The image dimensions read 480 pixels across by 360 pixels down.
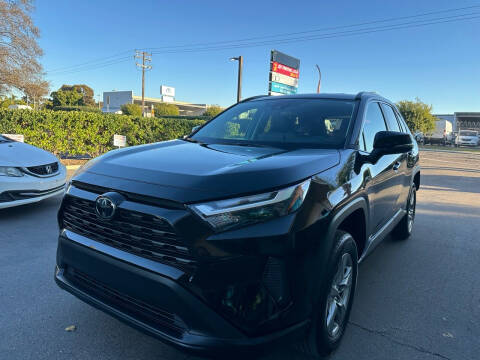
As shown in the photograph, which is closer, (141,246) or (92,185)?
(141,246)

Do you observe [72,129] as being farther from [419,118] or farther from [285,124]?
[419,118]

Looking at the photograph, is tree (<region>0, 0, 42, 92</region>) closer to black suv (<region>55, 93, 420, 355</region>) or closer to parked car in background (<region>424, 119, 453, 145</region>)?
black suv (<region>55, 93, 420, 355</region>)

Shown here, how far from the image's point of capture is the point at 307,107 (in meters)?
3.24

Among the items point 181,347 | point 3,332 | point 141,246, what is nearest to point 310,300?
point 181,347

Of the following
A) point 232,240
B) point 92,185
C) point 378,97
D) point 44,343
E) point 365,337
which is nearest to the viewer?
point 232,240

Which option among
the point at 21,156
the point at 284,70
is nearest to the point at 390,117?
the point at 21,156

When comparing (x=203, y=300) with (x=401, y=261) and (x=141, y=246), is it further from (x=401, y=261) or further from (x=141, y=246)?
(x=401, y=261)

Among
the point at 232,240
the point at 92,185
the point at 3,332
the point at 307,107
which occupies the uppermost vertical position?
the point at 307,107

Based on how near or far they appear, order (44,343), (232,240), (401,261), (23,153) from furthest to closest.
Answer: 1. (23,153)
2. (401,261)
3. (44,343)
4. (232,240)

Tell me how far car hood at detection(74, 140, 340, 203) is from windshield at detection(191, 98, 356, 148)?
0.35 metres

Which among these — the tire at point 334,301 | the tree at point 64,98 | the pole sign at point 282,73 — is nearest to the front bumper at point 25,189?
the tire at point 334,301

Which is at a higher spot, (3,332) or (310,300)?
(310,300)

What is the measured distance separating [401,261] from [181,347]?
10.5 ft

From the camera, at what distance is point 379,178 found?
9.61ft
